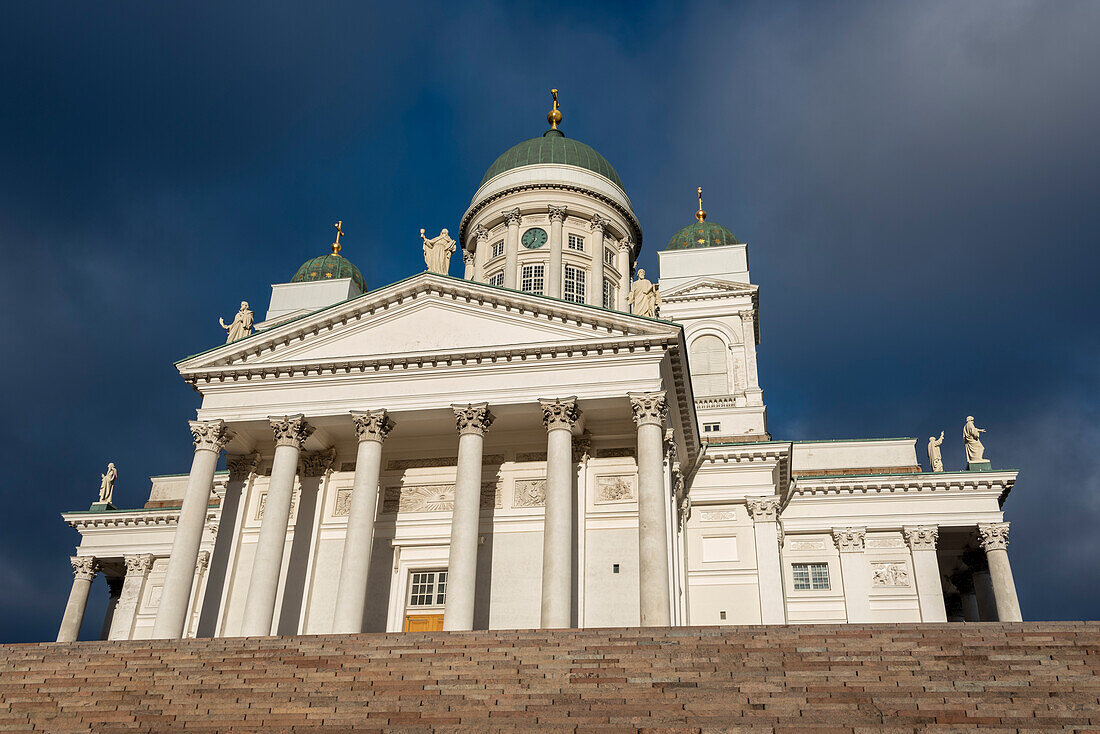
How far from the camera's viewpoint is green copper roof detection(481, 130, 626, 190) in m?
46.8

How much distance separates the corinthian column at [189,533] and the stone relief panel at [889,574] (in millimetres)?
27140

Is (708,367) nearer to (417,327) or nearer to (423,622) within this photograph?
(417,327)

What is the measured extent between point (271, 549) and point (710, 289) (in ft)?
90.2

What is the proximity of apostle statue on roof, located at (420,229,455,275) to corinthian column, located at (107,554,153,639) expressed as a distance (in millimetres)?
24524

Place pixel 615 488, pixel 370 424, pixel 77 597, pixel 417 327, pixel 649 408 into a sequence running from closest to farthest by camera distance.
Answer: pixel 649 408 → pixel 370 424 → pixel 417 327 → pixel 615 488 → pixel 77 597

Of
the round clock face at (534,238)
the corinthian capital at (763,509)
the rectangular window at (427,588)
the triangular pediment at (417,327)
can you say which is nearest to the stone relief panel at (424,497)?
the rectangular window at (427,588)

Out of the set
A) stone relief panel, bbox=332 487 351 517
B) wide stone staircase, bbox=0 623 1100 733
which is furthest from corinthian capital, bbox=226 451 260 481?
wide stone staircase, bbox=0 623 1100 733

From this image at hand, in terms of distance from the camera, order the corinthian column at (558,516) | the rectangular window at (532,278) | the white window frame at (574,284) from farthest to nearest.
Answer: the white window frame at (574,284)
the rectangular window at (532,278)
the corinthian column at (558,516)

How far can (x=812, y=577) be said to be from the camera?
39.2 m

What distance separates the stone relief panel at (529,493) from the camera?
28.3m

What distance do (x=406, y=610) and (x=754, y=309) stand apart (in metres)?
25.3

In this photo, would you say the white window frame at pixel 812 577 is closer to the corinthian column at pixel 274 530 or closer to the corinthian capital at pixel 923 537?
the corinthian capital at pixel 923 537

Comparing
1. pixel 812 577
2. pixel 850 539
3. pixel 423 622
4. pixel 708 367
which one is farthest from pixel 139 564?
pixel 850 539

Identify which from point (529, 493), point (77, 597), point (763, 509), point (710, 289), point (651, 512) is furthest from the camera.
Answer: point (710, 289)
